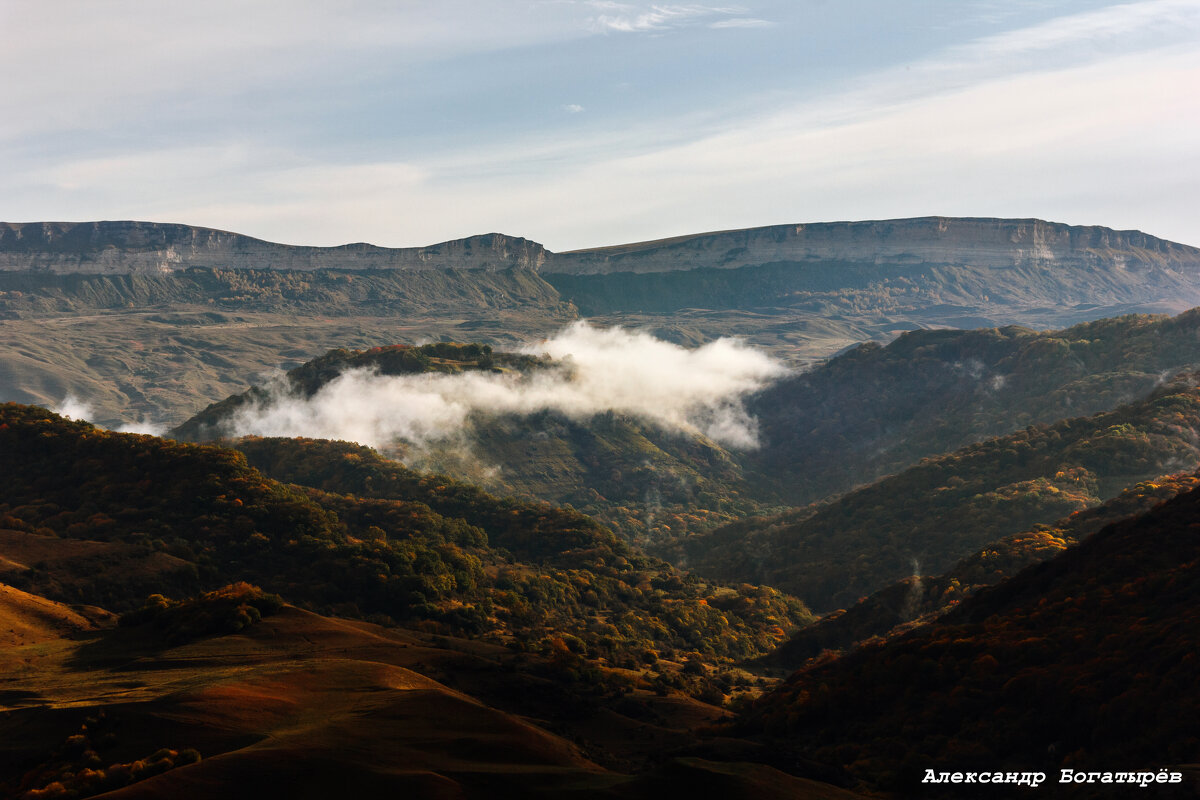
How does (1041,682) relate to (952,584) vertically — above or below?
above

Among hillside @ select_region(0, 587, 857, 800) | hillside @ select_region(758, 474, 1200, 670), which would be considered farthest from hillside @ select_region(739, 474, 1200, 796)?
hillside @ select_region(758, 474, 1200, 670)

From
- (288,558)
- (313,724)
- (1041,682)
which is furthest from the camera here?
(288,558)

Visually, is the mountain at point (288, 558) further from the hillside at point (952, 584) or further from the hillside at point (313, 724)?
the hillside at point (313, 724)

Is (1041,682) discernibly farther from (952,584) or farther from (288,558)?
(288,558)

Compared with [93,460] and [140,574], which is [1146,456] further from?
[93,460]

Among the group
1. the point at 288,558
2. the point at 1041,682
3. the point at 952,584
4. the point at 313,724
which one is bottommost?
the point at 952,584

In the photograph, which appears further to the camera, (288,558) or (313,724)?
(288,558)

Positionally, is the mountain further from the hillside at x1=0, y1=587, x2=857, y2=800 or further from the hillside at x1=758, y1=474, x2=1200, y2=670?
the hillside at x1=0, y1=587, x2=857, y2=800

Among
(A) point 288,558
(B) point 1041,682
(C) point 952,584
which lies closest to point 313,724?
(B) point 1041,682

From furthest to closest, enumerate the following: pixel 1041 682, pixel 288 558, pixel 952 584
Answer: pixel 288 558 → pixel 952 584 → pixel 1041 682

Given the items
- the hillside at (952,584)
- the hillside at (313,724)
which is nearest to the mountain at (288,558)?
the hillside at (952,584)
